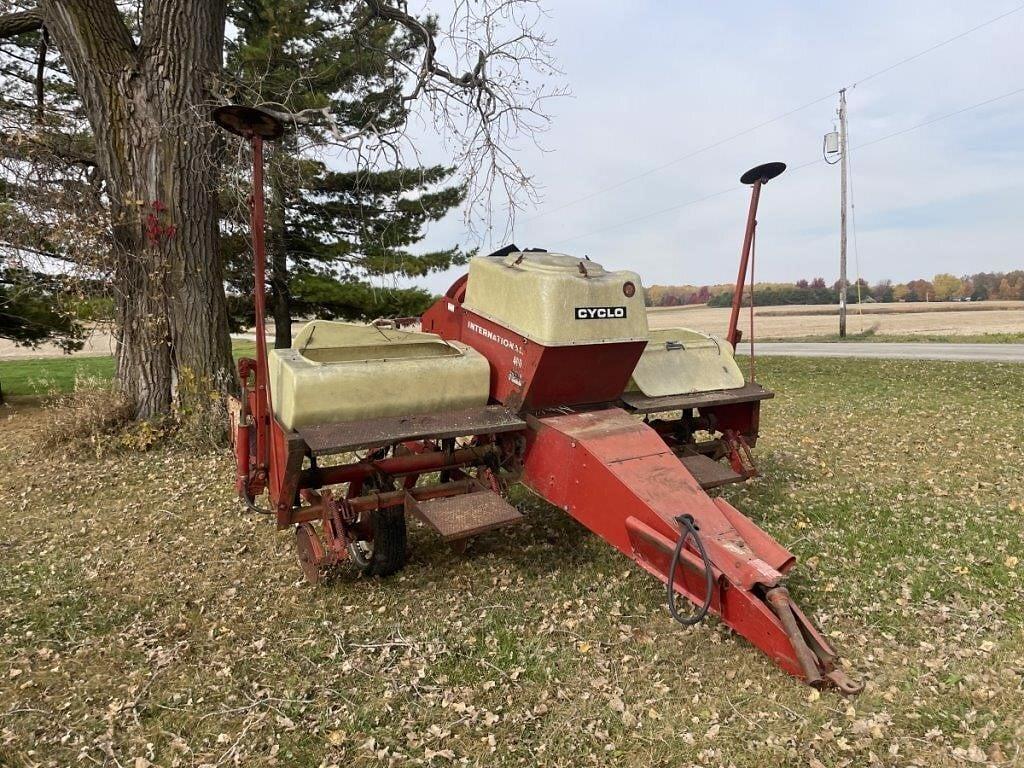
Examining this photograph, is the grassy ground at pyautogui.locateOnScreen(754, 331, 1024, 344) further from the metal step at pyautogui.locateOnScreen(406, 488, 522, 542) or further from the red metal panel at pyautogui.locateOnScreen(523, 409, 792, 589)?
the metal step at pyautogui.locateOnScreen(406, 488, 522, 542)

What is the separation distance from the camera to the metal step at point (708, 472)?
13.8ft

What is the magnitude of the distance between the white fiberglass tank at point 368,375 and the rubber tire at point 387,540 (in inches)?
25.1

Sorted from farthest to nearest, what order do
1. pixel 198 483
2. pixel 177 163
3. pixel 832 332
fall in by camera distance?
pixel 832 332 < pixel 177 163 < pixel 198 483

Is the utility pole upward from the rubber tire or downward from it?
upward

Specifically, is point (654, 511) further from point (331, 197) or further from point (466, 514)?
point (331, 197)

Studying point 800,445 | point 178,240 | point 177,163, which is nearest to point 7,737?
point 178,240

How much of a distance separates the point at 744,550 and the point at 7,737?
3.19 meters

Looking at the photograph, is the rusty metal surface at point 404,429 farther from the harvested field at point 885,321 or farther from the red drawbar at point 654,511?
the harvested field at point 885,321

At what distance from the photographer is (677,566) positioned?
10.1ft

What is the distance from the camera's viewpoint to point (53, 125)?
7805 mm

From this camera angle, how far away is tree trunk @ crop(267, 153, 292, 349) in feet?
38.7

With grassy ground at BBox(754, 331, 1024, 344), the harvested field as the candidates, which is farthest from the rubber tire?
grassy ground at BBox(754, 331, 1024, 344)

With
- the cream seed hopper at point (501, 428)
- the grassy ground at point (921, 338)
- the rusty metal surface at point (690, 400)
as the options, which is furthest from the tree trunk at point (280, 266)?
the grassy ground at point (921, 338)

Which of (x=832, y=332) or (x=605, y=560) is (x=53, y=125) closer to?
(x=605, y=560)
